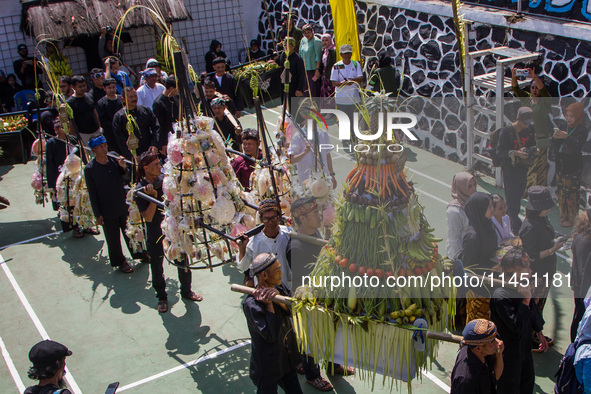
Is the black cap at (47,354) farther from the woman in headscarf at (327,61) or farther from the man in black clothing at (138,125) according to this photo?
the woman in headscarf at (327,61)

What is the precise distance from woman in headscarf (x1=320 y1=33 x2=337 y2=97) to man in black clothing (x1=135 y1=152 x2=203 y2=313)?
6169 mm

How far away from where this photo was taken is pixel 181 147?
5387 mm

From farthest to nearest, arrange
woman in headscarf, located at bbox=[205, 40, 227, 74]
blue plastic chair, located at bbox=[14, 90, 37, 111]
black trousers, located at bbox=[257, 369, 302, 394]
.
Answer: woman in headscarf, located at bbox=[205, 40, 227, 74] < blue plastic chair, located at bbox=[14, 90, 37, 111] < black trousers, located at bbox=[257, 369, 302, 394]

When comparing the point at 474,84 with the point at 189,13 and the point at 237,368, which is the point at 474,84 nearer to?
the point at 237,368

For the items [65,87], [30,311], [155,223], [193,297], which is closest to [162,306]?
[193,297]

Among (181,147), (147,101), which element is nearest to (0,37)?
(147,101)

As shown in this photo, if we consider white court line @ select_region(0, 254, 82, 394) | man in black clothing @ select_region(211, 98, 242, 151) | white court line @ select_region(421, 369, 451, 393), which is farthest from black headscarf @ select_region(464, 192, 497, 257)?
white court line @ select_region(0, 254, 82, 394)

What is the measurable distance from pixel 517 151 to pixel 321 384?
152 inches

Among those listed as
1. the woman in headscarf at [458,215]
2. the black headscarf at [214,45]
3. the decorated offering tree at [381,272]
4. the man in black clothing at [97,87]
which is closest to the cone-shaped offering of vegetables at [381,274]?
the decorated offering tree at [381,272]

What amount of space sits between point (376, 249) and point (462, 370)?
94cm

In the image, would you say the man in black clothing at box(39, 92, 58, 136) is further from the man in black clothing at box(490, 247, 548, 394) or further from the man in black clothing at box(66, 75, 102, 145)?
the man in black clothing at box(490, 247, 548, 394)

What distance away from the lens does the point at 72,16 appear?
43.5 ft

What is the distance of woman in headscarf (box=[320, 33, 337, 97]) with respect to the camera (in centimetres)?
1193

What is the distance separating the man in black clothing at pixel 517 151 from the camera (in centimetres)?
743
